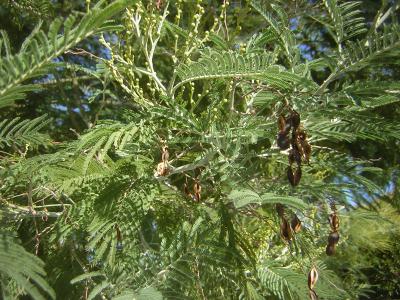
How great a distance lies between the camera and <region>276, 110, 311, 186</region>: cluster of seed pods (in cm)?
120

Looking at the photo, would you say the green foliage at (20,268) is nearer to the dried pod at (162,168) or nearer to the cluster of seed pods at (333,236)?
the dried pod at (162,168)

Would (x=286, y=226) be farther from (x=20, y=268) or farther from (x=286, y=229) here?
(x=20, y=268)

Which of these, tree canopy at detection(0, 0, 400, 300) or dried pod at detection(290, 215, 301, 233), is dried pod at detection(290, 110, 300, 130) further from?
dried pod at detection(290, 215, 301, 233)

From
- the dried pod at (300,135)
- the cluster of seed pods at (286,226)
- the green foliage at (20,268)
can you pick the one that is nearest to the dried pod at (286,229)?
the cluster of seed pods at (286,226)

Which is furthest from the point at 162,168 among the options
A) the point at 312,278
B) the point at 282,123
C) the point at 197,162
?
the point at 312,278

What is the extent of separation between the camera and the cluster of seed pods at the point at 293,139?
1198 millimetres

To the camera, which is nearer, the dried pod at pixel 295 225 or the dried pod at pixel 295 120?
the dried pod at pixel 295 120

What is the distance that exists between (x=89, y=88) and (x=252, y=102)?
82.0 inches

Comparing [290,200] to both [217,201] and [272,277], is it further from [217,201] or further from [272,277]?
[272,277]

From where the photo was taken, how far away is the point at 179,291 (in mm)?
1258

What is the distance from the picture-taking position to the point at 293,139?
Answer: 121 centimetres

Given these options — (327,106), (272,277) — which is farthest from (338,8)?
(272,277)

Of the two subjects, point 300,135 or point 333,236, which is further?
point 333,236

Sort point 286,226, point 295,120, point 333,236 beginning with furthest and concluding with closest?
point 333,236, point 286,226, point 295,120
